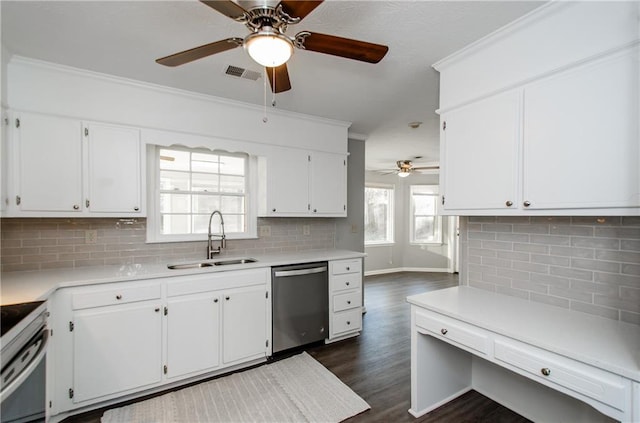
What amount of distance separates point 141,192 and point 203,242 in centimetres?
77

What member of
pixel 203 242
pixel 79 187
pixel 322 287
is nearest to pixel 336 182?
pixel 322 287

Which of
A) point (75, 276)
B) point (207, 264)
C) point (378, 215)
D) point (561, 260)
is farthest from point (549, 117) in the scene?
point (378, 215)

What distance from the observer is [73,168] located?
2.29m

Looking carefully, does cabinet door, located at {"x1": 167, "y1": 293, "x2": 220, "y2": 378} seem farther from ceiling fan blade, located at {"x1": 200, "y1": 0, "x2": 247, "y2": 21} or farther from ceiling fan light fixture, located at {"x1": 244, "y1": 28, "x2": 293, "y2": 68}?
ceiling fan blade, located at {"x1": 200, "y1": 0, "x2": 247, "y2": 21}

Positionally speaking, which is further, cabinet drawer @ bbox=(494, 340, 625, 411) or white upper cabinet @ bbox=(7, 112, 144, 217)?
white upper cabinet @ bbox=(7, 112, 144, 217)

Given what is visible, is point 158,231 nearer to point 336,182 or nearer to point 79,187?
point 79,187

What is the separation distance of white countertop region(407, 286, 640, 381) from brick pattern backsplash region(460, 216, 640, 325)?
0.29 feet

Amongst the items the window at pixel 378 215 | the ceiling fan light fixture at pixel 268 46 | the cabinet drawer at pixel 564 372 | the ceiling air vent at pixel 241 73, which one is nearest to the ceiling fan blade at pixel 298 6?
the ceiling fan light fixture at pixel 268 46

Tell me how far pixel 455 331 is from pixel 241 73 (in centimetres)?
237

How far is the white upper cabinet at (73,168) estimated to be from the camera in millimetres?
2143

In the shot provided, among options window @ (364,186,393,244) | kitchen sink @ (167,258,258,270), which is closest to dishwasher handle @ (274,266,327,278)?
kitchen sink @ (167,258,258,270)

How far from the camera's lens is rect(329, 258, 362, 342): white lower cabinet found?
10.4 feet

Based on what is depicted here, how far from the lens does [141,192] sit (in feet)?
8.31

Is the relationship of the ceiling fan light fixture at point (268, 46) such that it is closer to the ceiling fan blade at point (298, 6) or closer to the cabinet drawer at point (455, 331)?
the ceiling fan blade at point (298, 6)
